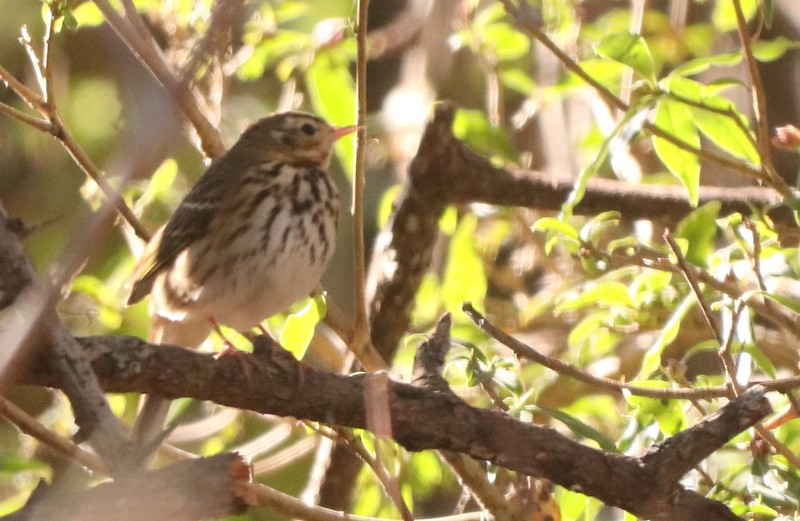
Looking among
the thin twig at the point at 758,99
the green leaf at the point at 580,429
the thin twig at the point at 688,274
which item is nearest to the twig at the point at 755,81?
the thin twig at the point at 758,99

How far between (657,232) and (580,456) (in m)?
1.96

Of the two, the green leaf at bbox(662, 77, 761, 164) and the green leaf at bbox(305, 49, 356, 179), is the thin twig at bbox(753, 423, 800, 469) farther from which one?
the green leaf at bbox(305, 49, 356, 179)

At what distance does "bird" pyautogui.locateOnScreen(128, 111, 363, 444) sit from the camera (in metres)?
3.28

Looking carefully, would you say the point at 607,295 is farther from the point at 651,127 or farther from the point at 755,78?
the point at 755,78

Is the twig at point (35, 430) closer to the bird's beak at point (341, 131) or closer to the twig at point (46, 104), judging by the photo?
the twig at point (46, 104)

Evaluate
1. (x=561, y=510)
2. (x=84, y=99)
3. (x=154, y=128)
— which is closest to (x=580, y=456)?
(x=561, y=510)

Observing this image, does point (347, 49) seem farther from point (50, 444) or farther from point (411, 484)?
point (50, 444)

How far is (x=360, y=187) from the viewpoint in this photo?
2.93 metres

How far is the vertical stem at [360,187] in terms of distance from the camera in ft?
8.99

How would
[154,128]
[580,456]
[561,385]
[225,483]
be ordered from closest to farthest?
[154,128] → [225,483] → [580,456] → [561,385]

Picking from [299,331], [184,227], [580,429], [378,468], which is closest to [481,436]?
[580,429]

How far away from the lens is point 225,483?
1826mm

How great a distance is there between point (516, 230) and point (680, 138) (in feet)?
6.15

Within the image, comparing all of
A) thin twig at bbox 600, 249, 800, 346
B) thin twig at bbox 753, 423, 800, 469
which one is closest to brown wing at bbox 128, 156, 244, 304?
thin twig at bbox 600, 249, 800, 346
